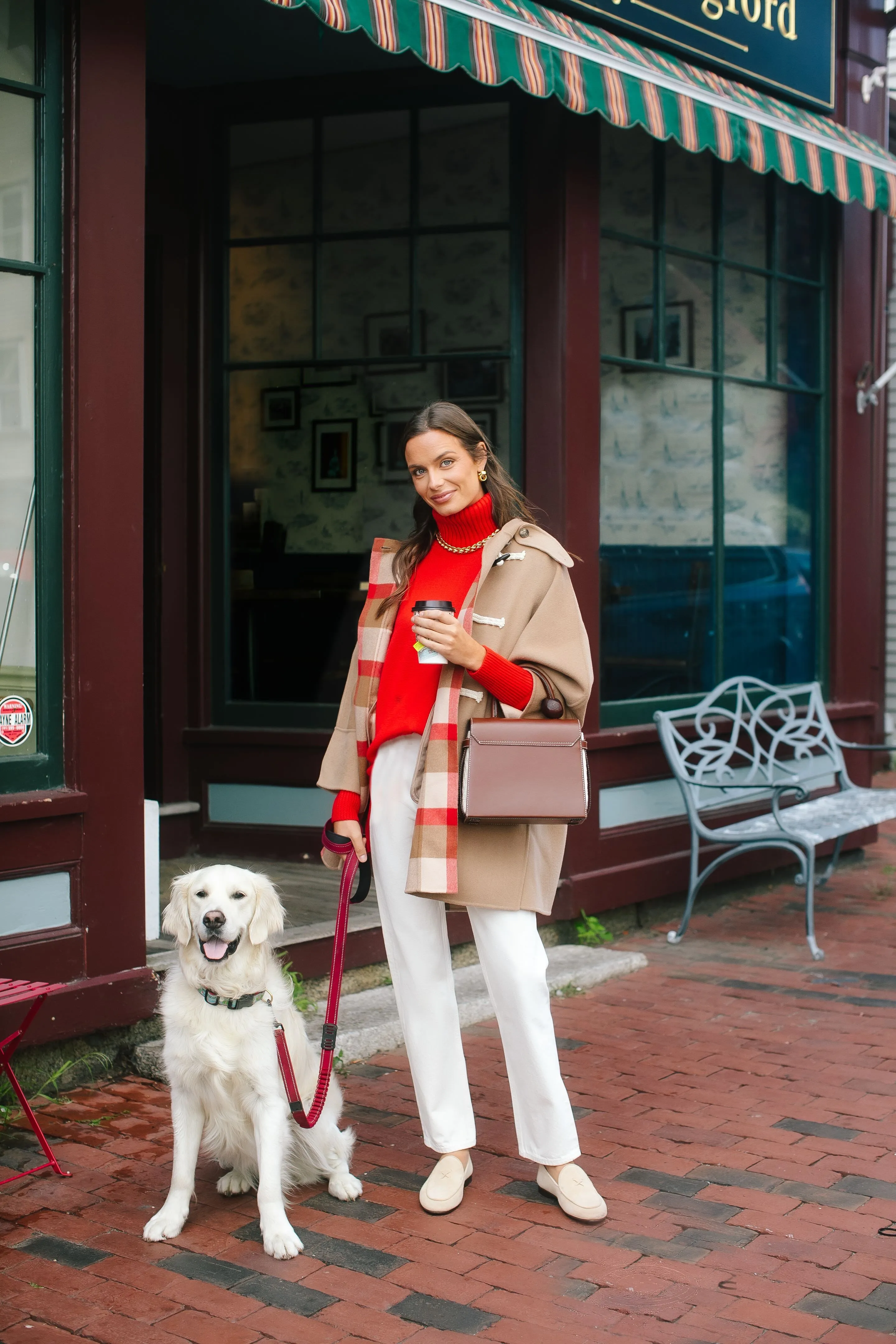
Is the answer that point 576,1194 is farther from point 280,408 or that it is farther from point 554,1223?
point 280,408

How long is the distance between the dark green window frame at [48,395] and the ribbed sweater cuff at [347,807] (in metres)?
1.14

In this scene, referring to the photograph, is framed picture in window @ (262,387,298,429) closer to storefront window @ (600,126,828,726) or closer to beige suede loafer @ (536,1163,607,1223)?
storefront window @ (600,126,828,726)

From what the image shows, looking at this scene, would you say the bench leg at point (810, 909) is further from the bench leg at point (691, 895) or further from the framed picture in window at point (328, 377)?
the framed picture in window at point (328, 377)

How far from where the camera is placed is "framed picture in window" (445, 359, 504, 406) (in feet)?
21.5

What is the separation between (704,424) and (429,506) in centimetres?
395

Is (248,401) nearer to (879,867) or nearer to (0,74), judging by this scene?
(0,74)

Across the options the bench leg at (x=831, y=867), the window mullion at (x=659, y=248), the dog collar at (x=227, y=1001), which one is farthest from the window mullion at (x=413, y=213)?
the dog collar at (x=227, y=1001)

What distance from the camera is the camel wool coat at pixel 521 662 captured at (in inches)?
142

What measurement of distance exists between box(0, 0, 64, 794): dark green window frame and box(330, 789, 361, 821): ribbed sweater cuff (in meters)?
1.14

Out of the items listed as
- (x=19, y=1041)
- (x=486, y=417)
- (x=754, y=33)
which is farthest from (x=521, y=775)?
(x=754, y=33)

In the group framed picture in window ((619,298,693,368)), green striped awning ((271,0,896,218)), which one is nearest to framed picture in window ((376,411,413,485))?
framed picture in window ((619,298,693,368))

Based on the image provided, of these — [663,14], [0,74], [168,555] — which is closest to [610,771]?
[168,555]

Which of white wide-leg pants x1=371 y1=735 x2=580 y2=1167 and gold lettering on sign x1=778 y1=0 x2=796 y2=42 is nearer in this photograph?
white wide-leg pants x1=371 y1=735 x2=580 y2=1167

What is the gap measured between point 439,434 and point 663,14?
12.6 feet
